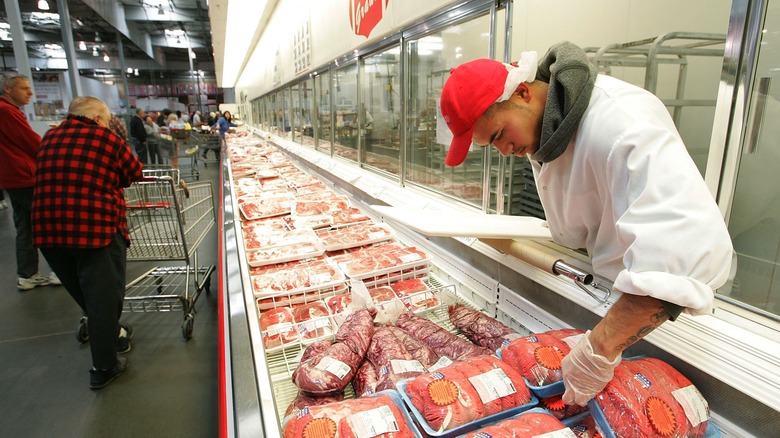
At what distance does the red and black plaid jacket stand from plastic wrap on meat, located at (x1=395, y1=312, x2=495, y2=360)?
2281 millimetres

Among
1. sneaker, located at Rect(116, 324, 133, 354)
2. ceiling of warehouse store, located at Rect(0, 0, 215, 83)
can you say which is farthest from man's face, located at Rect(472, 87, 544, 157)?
ceiling of warehouse store, located at Rect(0, 0, 215, 83)

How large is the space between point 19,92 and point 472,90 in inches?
218

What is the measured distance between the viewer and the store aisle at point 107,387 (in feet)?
9.12

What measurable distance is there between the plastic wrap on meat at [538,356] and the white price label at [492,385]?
83mm

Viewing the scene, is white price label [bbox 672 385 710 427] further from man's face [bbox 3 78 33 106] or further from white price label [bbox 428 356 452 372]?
man's face [bbox 3 78 33 106]

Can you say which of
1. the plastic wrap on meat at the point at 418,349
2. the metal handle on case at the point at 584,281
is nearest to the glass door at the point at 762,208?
the metal handle on case at the point at 584,281

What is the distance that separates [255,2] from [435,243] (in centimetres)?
692

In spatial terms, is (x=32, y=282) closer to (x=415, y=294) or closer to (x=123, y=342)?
(x=123, y=342)

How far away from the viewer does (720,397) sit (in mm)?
1169

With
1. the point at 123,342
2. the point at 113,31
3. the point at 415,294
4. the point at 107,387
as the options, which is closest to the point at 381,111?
the point at 415,294

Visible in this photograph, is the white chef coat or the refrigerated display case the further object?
the refrigerated display case

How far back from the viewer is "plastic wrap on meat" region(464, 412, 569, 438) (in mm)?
1083

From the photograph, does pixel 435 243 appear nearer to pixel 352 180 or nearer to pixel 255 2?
pixel 352 180

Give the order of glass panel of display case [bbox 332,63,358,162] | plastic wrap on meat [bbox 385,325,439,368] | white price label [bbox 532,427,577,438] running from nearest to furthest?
white price label [bbox 532,427,577,438]
plastic wrap on meat [bbox 385,325,439,368]
glass panel of display case [bbox 332,63,358,162]
